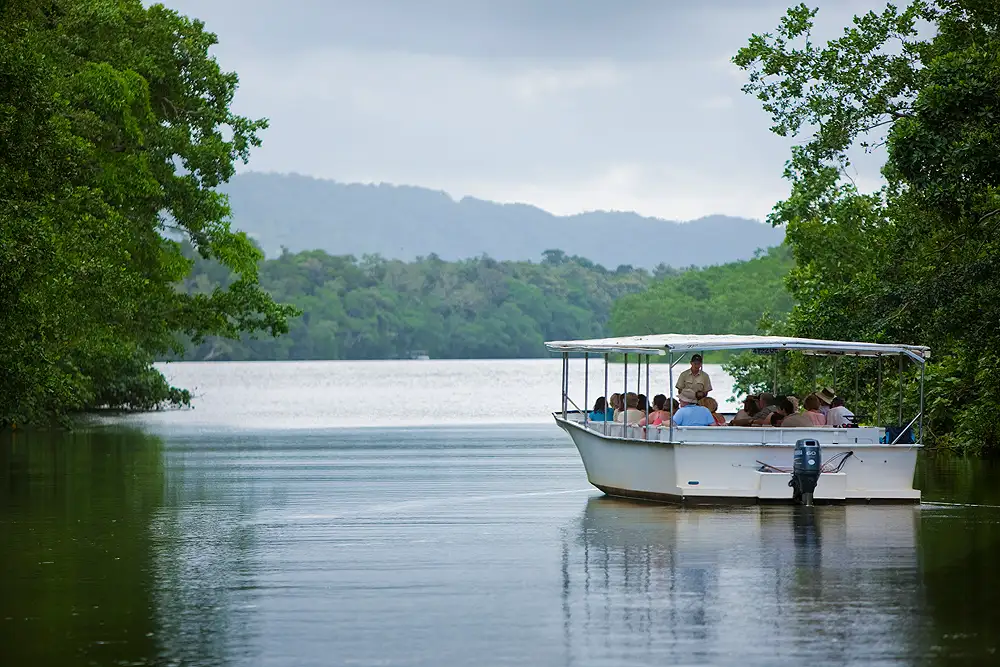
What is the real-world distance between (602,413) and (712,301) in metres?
116

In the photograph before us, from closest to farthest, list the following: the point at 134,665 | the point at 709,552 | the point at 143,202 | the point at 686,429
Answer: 1. the point at 134,665
2. the point at 709,552
3. the point at 686,429
4. the point at 143,202

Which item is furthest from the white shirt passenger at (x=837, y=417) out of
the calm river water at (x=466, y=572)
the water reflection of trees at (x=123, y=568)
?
the water reflection of trees at (x=123, y=568)

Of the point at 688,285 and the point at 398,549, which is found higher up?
the point at 688,285

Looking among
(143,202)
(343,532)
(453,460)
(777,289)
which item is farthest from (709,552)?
(777,289)

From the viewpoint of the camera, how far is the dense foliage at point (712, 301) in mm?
130375

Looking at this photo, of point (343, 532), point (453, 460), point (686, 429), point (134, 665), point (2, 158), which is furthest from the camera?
point (453, 460)

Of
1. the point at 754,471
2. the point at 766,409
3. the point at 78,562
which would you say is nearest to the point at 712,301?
the point at 766,409

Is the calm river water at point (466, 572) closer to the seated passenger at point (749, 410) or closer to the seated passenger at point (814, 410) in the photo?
the seated passenger at point (814, 410)

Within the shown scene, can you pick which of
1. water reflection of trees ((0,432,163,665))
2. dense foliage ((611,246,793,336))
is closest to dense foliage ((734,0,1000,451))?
water reflection of trees ((0,432,163,665))

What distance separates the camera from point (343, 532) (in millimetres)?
20609

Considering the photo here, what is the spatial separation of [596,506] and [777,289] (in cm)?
10461

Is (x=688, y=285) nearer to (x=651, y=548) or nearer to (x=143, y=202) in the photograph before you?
(x=143, y=202)

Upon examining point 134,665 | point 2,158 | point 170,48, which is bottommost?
point 134,665

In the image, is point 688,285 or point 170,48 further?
point 688,285
